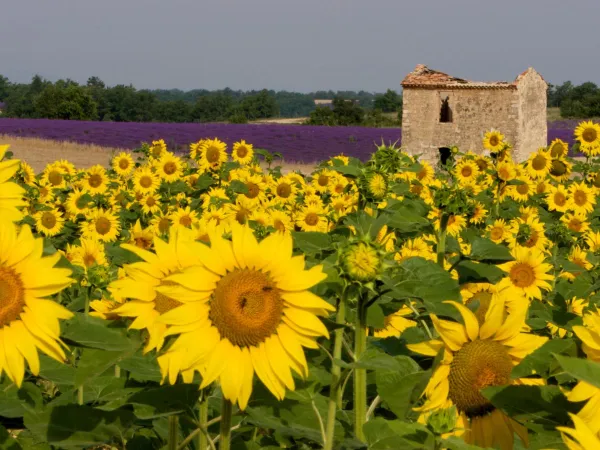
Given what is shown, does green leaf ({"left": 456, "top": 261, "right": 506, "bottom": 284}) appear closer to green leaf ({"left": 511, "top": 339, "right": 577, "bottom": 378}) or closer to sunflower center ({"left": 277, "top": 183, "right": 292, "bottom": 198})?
green leaf ({"left": 511, "top": 339, "right": 577, "bottom": 378})

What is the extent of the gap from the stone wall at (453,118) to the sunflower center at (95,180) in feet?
71.4

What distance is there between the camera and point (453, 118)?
95.6 feet

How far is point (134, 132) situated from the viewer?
110 feet

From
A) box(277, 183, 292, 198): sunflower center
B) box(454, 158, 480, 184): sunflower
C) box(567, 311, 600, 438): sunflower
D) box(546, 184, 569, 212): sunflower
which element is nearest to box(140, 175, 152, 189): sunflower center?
box(277, 183, 292, 198): sunflower center

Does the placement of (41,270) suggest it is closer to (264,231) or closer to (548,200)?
(264,231)

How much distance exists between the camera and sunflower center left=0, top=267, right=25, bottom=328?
4.97 ft

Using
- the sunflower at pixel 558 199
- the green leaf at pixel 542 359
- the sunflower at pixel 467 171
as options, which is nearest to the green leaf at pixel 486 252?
the green leaf at pixel 542 359

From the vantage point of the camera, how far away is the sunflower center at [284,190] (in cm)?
740

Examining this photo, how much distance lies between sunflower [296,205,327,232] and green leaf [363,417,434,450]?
4.43 m

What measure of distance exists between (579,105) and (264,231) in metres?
67.8

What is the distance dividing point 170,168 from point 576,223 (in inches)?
148

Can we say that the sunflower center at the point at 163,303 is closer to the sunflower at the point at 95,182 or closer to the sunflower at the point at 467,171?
the sunflower at the point at 95,182

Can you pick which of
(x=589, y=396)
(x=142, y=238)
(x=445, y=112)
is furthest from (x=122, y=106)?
(x=589, y=396)

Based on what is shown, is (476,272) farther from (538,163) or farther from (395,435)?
(538,163)
